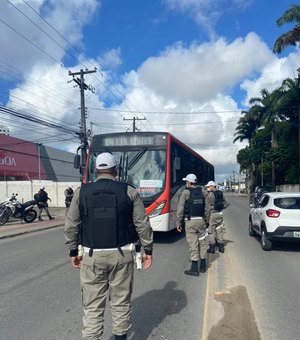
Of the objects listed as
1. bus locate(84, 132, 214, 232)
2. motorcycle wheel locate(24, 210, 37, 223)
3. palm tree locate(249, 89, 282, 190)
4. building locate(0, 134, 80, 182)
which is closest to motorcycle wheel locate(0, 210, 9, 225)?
motorcycle wheel locate(24, 210, 37, 223)

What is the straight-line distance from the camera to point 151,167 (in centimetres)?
1120

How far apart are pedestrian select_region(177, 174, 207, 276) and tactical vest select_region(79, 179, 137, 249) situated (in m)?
3.78

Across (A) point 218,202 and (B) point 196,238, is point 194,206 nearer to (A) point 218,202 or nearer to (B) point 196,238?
(B) point 196,238

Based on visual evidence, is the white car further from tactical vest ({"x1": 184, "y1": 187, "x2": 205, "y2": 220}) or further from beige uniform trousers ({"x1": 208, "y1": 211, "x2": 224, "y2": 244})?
tactical vest ({"x1": 184, "y1": 187, "x2": 205, "y2": 220})

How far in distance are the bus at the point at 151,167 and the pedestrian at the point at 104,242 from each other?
7058mm

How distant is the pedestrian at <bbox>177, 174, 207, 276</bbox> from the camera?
714cm

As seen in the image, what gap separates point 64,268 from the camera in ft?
25.5

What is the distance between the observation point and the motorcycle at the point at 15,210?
55.1ft

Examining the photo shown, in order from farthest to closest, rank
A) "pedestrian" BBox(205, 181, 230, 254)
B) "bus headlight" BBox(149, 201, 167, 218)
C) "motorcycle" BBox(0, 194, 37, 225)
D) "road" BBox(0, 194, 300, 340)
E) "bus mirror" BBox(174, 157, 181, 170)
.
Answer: "motorcycle" BBox(0, 194, 37, 225) < "bus mirror" BBox(174, 157, 181, 170) < "bus headlight" BBox(149, 201, 167, 218) < "pedestrian" BBox(205, 181, 230, 254) < "road" BBox(0, 194, 300, 340)

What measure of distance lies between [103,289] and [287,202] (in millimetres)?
7619

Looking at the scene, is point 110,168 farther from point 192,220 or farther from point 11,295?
point 192,220

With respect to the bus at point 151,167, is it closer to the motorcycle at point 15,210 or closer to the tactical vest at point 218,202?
the tactical vest at point 218,202

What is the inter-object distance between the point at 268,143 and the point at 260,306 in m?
63.7

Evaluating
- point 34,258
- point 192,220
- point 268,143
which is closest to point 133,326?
point 192,220
